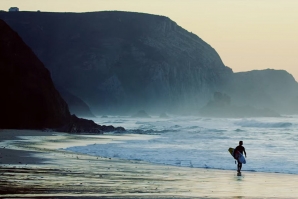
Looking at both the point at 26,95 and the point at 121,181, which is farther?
the point at 26,95

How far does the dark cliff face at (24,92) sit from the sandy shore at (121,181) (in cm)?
2736

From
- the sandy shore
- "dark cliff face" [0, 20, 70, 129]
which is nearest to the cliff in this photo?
"dark cliff face" [0, 20, 70, 129]

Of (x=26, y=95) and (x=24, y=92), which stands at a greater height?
(x=24, y=92)

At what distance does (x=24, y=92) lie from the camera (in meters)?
55.7

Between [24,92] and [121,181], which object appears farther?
[24,92]

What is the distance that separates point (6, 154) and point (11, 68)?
31.2 m

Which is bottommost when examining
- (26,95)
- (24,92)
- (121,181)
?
(121,181)

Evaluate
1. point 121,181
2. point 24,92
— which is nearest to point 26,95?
point 24,92

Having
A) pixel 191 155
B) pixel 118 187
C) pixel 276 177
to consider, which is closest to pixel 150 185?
pixel 118 187

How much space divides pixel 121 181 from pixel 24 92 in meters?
37.7

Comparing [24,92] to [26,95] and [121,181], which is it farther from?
[121,181]

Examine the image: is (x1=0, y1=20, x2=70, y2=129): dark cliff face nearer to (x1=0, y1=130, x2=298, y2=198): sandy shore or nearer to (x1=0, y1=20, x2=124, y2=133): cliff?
(x1=0, y1=20, x2=124, y2=133): cliff

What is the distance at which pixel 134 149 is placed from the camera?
119 ft

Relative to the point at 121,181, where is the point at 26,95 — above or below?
above
